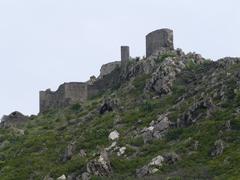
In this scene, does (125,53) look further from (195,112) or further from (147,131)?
(195,112)

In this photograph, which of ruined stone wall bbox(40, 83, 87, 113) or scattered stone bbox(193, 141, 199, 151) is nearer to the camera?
scattered stone bbox(193, 141, 199, 151)

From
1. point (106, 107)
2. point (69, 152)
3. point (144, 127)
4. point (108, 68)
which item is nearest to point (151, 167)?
point (144, 127)

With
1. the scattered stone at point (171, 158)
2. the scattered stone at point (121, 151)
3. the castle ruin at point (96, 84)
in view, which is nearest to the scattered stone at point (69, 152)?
the scattered stone at point (121, 151)

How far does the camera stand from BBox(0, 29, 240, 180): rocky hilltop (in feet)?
183

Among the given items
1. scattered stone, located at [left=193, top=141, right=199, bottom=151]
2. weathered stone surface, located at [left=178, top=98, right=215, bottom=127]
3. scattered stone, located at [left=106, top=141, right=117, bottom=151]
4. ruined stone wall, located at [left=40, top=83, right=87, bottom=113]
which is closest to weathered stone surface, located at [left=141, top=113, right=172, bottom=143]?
weathered stone surface, located at [left=178, top=98, right=215, bottom=127]

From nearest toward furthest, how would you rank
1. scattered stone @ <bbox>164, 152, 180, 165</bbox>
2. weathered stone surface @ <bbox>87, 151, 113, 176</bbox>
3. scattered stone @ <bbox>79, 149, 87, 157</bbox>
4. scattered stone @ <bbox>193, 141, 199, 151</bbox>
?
weathered stone surface @ <bbox>87, 151, 113, 176</bbox> < scattered stone @ <bbox>164, 152, 180, 165</bbox> < scattered stone @ <bbox>193, 141, 199, 151</bbox> < scattered stone @ <bbox>79, 149, 87, 157</bbox>

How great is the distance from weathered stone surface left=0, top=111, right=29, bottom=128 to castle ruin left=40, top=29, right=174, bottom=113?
235cm

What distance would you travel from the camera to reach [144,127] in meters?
63.2

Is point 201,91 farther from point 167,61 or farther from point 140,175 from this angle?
point 140,175

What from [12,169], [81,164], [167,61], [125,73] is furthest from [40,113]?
[81,164]

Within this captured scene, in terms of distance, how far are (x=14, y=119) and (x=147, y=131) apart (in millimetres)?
25011

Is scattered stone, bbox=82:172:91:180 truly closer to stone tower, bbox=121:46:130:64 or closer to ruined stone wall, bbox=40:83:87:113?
ruined stone wall, bbox=40:83:87:113

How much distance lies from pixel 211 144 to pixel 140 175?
16.1 feet

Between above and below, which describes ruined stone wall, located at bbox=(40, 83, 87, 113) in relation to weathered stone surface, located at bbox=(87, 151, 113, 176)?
above
